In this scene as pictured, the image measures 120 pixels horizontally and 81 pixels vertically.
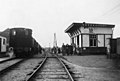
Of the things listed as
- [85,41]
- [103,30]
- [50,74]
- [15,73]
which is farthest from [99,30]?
[15,73]

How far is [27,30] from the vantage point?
20344 millimetres

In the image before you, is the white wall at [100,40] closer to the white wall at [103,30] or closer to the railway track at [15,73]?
the white wall at [103,30]

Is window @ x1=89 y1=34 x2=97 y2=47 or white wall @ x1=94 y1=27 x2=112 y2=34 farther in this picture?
white wall @ x1=94 y1=27 x2=112 y2=34

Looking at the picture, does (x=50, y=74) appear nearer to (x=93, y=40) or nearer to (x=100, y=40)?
(x=93, y=40)


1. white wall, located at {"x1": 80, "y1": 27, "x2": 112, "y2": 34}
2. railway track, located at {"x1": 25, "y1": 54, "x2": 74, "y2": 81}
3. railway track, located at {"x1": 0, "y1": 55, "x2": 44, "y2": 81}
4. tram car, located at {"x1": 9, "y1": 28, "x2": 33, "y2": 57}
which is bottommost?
railway track, located at {"x1": 0, "y1": 55, "x2": 44, "y2": 81}

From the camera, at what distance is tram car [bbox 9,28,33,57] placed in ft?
64.0

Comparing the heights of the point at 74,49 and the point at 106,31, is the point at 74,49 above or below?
below

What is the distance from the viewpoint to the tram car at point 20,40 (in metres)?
19.5

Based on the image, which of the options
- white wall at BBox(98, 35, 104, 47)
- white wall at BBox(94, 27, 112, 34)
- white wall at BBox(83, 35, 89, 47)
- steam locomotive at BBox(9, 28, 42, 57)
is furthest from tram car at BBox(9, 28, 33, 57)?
white wall at BBox(98, 35, 104, 47)

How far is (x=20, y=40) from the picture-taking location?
19.8 metres

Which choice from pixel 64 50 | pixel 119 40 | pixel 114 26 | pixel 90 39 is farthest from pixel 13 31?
pixel 114 26

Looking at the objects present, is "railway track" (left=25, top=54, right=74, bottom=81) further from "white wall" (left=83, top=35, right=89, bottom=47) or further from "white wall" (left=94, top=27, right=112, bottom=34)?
"white wall" (left=94, top=27, right=112, bottom=34)

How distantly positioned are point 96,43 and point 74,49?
3.86 meters

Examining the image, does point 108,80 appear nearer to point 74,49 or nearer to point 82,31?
point 82,31
